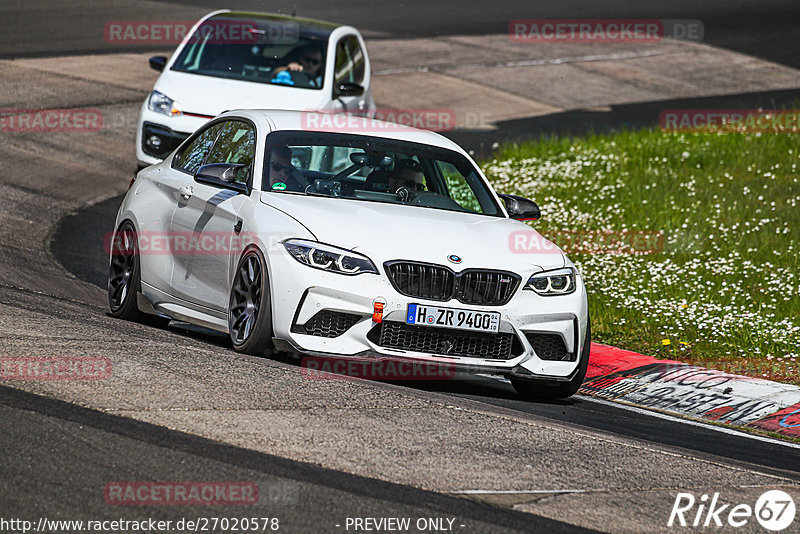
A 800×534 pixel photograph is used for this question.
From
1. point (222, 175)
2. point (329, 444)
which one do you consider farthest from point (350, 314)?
point (329, 444)

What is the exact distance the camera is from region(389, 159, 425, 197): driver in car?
355 inches

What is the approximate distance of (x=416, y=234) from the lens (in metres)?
7.97

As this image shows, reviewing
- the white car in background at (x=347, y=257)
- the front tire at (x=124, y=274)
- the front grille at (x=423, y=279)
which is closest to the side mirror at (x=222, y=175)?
the white car in background at (x=347, y=257)

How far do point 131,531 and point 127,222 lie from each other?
5.21m

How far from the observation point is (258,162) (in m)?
8.73

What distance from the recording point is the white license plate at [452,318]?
25.0 ft

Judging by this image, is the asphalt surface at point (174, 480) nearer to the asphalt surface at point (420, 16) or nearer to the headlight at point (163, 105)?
the headlight at point (163, 105)

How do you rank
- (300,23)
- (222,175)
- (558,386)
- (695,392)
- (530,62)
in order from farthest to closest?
(530,62), (300,23), (695,392), (222,175), (558,386)

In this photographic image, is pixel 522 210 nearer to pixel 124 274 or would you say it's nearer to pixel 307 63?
pixel 124 274

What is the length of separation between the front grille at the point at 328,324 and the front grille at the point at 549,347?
1141 millimetres

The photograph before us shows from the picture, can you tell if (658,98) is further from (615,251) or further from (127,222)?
(127,222)

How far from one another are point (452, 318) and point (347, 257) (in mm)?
714

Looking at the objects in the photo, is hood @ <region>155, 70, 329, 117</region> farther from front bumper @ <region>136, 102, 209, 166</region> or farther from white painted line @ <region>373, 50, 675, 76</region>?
white painted line @ <region>373, 50, 675, 76</region>

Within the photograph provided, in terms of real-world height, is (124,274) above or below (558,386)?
above
